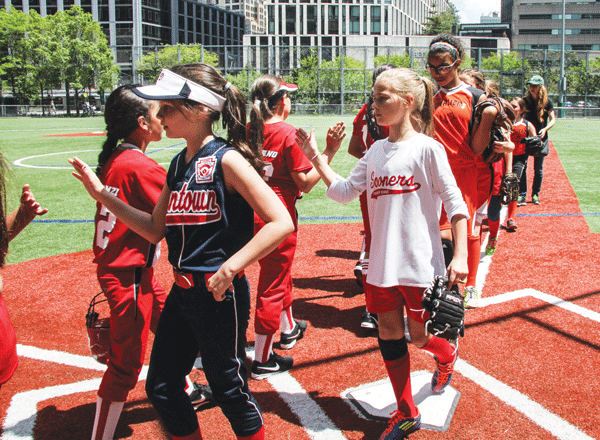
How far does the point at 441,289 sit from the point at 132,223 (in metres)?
1.61

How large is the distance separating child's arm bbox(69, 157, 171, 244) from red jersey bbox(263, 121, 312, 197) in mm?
1354

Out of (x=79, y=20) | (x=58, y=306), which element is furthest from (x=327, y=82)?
(x=58, y=306)

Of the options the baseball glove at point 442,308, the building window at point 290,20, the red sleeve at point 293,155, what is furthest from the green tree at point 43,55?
the building window at point 290,20

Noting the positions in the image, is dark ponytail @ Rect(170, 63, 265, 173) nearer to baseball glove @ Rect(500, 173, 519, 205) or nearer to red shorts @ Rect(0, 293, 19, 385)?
red shorts @ Rect(0, 293, 19, 385)

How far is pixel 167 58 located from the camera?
172ft

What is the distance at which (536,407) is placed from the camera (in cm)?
322

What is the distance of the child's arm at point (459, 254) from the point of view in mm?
2676

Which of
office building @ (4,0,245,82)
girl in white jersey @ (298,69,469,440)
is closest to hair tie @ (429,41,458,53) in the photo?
girl in white jersey @ (298,69,469,440)

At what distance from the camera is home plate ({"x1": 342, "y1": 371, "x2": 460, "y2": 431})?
10.3 ft

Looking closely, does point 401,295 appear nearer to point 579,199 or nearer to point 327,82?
point 579,199

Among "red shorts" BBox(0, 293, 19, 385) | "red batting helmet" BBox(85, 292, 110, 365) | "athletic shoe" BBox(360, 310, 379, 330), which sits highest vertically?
"red shorts" BBox(0, 293, 19, 385)

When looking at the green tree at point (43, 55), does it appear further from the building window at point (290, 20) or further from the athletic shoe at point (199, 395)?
the building window at point (290, 20)

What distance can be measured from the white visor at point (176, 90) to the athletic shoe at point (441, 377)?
2.18 metres

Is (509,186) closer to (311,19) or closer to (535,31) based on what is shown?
(311,19)
